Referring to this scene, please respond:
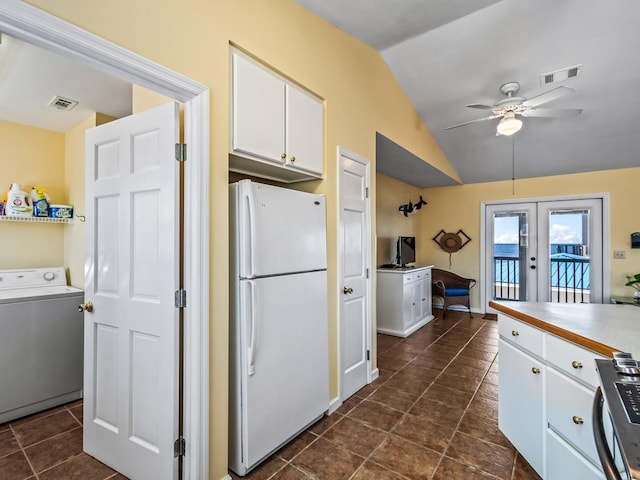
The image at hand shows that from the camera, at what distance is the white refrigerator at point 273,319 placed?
1.79 meters

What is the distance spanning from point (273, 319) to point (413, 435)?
1279mm

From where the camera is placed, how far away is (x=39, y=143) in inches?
117

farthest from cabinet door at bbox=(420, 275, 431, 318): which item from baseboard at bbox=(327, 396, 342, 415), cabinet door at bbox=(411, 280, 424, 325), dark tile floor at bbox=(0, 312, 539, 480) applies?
baseboard at bbox=(327, 396, 342, 415)

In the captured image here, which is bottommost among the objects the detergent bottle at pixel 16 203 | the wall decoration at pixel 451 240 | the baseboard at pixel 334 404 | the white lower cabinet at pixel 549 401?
the baseboard at pixel 334 404

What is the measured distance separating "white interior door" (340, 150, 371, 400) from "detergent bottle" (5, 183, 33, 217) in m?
2.69

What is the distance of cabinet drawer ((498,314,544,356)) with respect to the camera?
1.69 metres

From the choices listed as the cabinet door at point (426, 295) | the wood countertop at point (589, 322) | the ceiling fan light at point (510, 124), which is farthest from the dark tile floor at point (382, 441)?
the ceiling fan light at point (510, 124)

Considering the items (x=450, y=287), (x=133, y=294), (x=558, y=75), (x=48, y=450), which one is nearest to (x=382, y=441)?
(x=133, y=294)

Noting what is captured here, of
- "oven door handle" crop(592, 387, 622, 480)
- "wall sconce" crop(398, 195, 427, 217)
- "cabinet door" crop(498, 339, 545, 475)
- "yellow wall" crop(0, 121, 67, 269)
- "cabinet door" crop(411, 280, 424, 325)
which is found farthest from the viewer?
"wall sconce" crop(398, 195, 427, 217)

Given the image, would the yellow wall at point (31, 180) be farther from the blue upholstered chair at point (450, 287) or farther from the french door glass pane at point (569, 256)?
the french door glass pane at point (569, 256)

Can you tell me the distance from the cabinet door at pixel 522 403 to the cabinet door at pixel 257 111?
1.90 metres

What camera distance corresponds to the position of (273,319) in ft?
6.37

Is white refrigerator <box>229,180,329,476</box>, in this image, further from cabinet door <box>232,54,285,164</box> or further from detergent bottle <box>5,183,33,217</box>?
detergent bottle <box>5,183,33,217</box>

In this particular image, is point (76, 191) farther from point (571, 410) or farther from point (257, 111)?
point (571, 410)
